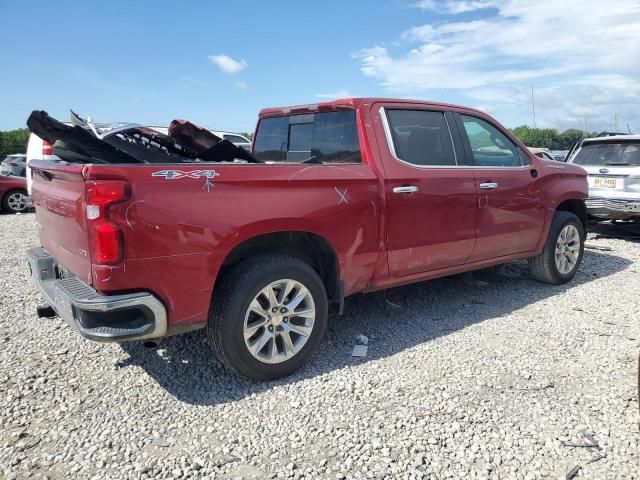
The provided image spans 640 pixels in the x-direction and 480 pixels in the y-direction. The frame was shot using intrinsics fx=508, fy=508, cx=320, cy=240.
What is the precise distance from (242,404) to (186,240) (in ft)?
3.51

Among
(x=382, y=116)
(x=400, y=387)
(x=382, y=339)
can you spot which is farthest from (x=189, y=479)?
(x=382, y=116)

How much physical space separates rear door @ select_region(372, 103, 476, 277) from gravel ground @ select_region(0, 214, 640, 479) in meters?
0.69

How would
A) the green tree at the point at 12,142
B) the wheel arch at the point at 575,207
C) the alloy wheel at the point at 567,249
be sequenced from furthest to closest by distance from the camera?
the green tree at the point at 12,142, the wheel arch at the point at 575,207, the alloy wheel at the point at 567,249

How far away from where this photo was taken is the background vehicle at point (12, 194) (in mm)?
12888

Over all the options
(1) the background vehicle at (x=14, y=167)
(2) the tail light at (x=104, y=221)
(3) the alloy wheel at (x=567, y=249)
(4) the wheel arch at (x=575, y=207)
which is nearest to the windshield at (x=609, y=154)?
(4) the wheel arch at (x=575, y=207)

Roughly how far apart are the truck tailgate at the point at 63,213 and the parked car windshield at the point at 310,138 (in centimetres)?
176

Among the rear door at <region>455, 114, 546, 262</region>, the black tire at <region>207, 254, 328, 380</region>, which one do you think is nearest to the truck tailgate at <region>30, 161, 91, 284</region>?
the black tire at <region>207, 254, 328, 380</region>

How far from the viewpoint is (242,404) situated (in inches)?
123

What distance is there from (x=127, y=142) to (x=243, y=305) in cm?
145

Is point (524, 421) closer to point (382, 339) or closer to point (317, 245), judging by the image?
point (382, 339)

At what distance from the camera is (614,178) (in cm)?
806

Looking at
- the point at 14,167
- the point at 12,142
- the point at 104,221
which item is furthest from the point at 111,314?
the point at 12,142

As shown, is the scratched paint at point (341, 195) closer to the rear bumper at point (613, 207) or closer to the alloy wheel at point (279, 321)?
the alloy wheel at point (279, 321)

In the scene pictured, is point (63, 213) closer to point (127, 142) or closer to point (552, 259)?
point (127, 142)
